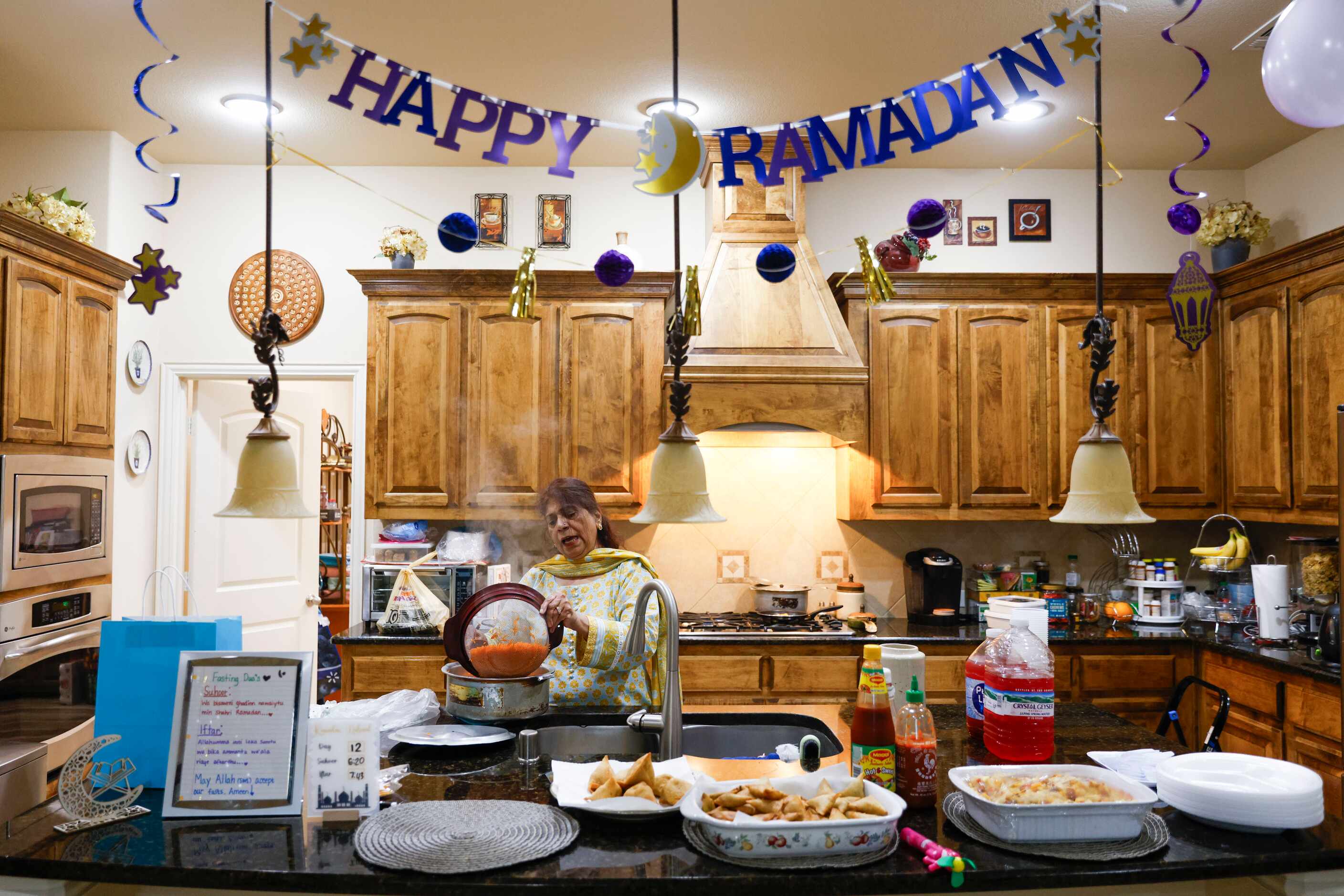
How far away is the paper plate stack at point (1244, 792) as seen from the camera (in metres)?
1.52

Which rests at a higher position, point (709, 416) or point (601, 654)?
Answer: point (709, 416)

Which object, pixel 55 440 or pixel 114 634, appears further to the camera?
pixel 55 440

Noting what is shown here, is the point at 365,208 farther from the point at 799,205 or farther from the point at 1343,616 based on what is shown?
the point at 1343,616

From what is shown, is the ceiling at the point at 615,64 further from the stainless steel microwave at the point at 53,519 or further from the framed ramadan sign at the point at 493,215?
the stainless steel microwave at the point at 53,519

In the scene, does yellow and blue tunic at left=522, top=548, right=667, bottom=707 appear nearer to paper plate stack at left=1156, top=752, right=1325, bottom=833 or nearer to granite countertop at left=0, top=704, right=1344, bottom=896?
granite countertop at left=0, top=704, right=1344, bottom=896

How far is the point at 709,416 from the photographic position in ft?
12.8

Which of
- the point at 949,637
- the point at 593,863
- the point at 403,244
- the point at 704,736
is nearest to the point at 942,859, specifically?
the point at 593,863

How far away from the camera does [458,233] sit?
2262 millimetres

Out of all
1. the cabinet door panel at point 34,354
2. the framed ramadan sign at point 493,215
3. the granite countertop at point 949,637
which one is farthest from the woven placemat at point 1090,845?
the framed ramadan sign at point 493,215

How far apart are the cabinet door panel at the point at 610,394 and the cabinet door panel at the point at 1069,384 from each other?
1771 millimetres

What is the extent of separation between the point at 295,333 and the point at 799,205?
242cm

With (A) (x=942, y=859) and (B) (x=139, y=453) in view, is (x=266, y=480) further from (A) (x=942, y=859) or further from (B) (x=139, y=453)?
(B) (x=139, y=453)

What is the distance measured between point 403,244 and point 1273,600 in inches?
153

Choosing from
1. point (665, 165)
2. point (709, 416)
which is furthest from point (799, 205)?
point (665, 165)
